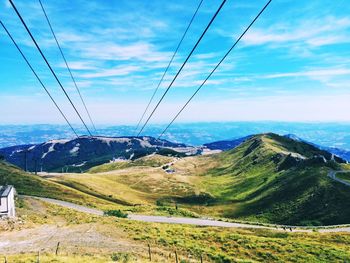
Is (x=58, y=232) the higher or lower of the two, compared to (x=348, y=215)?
higher

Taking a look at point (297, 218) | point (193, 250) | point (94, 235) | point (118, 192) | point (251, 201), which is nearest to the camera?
point (193, 250)

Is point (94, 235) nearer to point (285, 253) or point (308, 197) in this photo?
point (285, 253)

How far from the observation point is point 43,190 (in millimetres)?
143000

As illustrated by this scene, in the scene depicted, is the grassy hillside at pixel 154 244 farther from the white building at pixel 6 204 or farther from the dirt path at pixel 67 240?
the white building at pixel 6 204

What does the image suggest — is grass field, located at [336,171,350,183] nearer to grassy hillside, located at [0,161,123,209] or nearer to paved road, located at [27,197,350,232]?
paved road, located at [27,197,350,232]

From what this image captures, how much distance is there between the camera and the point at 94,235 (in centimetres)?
6894

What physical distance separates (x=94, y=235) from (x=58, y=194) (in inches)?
3090

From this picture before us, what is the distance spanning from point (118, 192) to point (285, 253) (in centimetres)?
13425

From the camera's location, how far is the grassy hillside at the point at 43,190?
443ft

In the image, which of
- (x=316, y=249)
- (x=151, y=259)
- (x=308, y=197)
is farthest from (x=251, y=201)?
(x=151, y=259)

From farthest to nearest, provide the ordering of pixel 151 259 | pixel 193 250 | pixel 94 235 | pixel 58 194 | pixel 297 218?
pixel 58 194 < pixel 297 218 < pixel 94 235 < pixel 193 250 < pixel 151 259

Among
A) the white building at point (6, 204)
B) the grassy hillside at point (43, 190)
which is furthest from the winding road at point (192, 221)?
the white building at point (6, 204)

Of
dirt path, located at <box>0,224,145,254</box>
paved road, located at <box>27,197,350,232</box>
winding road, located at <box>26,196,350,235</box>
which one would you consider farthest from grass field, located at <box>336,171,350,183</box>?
dirt path, located at <box>0,224,145,254</box>

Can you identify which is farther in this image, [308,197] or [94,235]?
[308,197]
